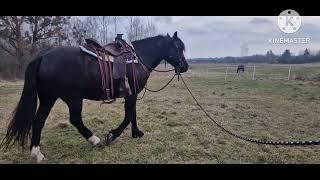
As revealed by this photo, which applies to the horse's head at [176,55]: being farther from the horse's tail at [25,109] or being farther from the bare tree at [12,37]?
the bare tree at [12,37]

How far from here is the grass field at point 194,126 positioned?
3.85 metres

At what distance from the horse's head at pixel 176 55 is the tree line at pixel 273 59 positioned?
0.13 meters

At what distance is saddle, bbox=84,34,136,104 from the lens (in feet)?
13.2

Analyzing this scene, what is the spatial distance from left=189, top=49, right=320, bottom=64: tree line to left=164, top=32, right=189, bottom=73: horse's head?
13 cm

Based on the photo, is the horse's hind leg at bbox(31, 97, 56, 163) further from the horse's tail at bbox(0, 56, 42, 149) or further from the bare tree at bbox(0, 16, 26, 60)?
the bare tree at bbox(0, 16, 26, 60)

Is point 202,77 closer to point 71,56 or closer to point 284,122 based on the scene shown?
point 284,122

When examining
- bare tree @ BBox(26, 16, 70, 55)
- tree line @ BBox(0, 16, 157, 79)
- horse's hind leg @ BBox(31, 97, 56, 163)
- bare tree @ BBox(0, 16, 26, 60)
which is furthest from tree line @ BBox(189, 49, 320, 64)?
bare tree @ BBox(0, 16, 26, 60)

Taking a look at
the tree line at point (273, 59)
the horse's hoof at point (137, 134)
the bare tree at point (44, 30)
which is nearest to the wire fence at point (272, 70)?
the tree line at point (273, 59)

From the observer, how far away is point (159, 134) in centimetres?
464

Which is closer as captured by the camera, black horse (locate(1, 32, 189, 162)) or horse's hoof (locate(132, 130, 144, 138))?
black horse (locate(1, 32, 189, 162))

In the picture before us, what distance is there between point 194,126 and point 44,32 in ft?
8.28
